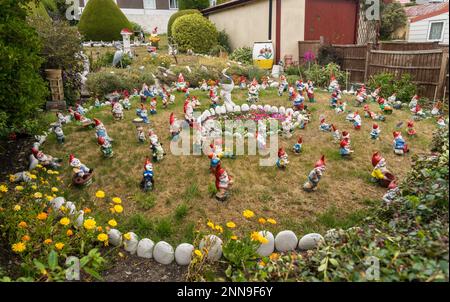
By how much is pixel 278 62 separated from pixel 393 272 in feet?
53.3

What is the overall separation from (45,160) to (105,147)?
1.10 meters

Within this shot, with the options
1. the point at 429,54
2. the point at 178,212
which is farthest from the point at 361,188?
the point at 429,54

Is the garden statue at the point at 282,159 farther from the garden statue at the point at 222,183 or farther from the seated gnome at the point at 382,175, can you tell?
the seated gnome at the point at 382,175

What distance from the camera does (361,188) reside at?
5703 millimetres

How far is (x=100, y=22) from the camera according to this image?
20891mm

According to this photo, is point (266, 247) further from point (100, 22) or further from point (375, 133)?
point (100, 22)

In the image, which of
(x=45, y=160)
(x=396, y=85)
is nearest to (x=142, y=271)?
(x=45, y=160)

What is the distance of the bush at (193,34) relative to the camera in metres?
19.6

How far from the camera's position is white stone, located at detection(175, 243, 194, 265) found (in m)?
3.85

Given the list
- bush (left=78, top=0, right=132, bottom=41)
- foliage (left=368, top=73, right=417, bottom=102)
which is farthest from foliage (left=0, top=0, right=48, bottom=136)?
bush (left=78, top=0, right=132, bottom=41)

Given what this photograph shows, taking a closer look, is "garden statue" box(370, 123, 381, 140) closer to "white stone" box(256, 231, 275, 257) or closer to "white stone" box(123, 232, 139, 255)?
"white stone" box(256, 231, 275, 257)
